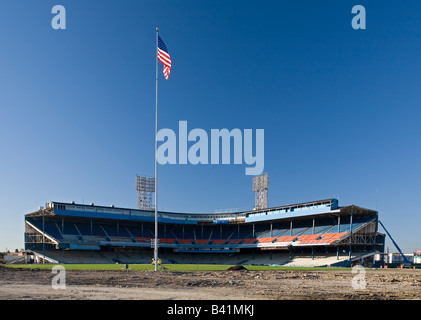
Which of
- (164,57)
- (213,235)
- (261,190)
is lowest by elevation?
(213,235)

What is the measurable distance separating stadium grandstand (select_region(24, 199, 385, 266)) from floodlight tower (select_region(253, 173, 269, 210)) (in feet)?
29.8

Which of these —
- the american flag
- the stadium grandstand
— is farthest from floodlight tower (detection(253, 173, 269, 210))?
the american flag

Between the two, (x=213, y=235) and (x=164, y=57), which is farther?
(x=213, y=235)

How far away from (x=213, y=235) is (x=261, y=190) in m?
19.2

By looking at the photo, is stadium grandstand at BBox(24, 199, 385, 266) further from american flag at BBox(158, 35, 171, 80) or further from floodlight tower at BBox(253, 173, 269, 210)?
american flag at BBox(158, 35, 171, 80)

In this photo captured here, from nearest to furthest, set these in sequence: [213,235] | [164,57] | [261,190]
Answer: [164,57], [213,235], [261,190]

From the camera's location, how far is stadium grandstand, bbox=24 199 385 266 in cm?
6272

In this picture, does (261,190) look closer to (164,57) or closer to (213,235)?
(213,235)

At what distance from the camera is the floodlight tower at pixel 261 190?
91.4 m

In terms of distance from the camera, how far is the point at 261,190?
92938 mm

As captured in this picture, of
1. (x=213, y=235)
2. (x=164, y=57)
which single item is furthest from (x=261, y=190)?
(x=164, y=57)
